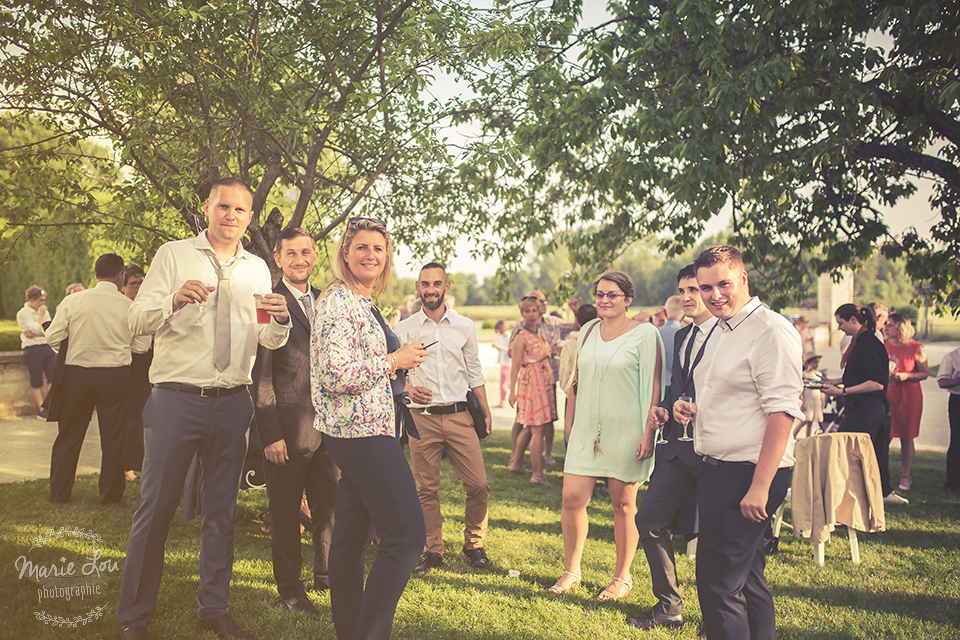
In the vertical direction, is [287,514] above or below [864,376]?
below

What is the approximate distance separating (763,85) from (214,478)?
589 cm

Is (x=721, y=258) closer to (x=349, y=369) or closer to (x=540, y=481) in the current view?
(x=349, y=369)

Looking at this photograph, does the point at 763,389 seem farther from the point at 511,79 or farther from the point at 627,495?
the point at 511,79

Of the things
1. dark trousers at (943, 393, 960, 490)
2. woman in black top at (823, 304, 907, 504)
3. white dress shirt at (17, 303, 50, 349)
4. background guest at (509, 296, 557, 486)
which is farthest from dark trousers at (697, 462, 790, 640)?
white dress shirt at (17, 303, 50, 349)

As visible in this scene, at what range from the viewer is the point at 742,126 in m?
6.83

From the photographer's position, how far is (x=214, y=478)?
3.46m

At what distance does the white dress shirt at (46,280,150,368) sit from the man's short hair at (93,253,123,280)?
13cm

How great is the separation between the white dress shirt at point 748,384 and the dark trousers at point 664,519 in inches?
39.7

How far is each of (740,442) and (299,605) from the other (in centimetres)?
283

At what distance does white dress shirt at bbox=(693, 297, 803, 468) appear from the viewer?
2.68 m

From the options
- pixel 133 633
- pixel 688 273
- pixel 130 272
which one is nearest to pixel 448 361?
pixel 688 273

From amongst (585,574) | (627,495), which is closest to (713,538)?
(627,495)

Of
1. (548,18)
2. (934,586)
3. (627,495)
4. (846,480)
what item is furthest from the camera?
(548,18)

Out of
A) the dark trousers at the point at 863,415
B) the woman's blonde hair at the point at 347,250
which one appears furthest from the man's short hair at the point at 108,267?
the dark trousers at the point at 863,415
